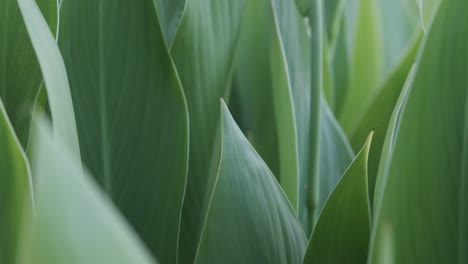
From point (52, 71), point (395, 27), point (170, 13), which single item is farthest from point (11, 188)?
point (395, 27)

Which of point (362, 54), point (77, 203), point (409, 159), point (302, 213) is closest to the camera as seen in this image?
point (77, 203)

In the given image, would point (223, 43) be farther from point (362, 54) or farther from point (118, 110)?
point (362, 54)

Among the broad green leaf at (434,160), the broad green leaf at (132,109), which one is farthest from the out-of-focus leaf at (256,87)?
the broad green leaf at (434,160)

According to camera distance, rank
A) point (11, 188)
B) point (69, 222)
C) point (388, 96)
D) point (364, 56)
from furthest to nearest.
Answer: point (364, 56)
point (388, 96)
point (11, 188)
point (69, 222)

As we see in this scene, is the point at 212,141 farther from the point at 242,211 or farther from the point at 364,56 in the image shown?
the point at 364,56

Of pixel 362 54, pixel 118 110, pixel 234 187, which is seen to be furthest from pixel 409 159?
pixel 362 54

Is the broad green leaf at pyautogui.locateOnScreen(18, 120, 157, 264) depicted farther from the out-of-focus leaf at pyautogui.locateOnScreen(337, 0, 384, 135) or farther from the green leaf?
the out-of-focus leaf at pyautogui.locateOnScreen(337, 0, 384, 135)
